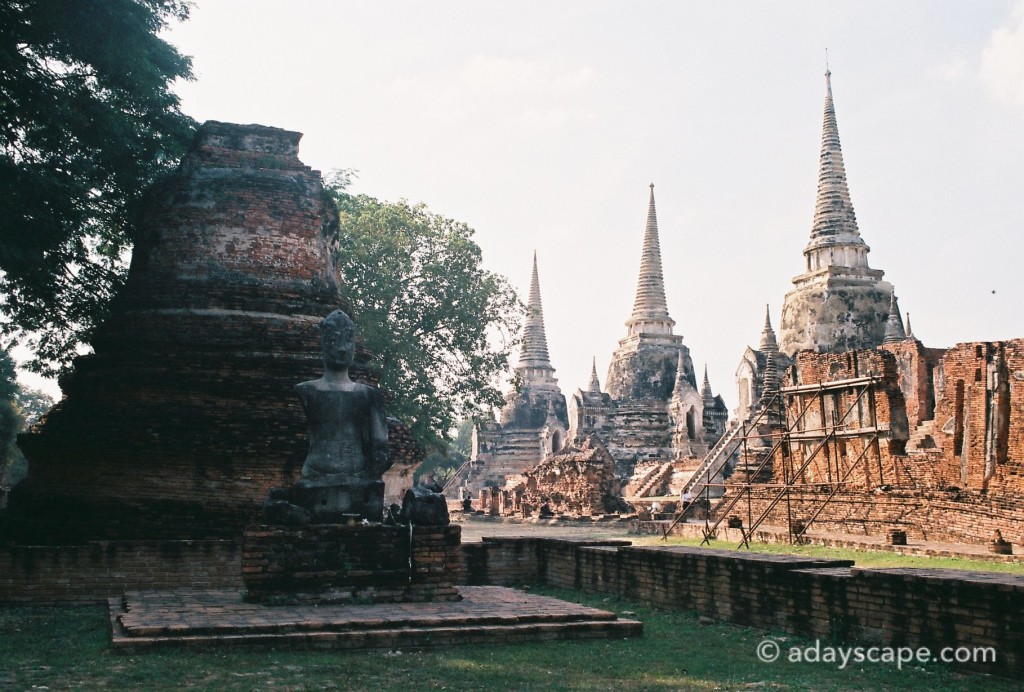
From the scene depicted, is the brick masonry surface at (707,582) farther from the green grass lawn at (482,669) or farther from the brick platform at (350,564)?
the brick platform at (350,564)

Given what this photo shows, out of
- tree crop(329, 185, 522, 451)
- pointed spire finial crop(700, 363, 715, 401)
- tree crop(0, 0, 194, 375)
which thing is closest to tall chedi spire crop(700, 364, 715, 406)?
pointed spire finial crop(700, 363, 715, 401)

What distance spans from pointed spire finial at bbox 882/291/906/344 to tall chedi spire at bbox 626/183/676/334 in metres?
12.2

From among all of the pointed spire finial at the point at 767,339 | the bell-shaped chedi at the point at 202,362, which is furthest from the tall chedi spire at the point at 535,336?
the bell-shaped chedi at the point at 202,362

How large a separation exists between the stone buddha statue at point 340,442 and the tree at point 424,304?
1725cm

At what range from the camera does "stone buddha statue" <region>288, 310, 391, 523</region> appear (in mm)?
9180

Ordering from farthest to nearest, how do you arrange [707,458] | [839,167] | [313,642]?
1. [839,167]
2. [707,458]
3. [313,642]

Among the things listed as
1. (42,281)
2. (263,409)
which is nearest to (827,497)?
(263,409)

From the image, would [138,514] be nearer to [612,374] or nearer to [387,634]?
[387,634]

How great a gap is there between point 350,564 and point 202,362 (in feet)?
16.3

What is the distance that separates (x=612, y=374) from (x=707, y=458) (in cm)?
1619

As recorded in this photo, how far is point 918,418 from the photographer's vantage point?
28.4 metres

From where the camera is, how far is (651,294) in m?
50.6

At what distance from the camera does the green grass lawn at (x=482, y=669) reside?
5.91 m

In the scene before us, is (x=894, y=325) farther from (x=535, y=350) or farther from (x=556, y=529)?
(x=535, y=350)
